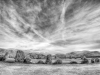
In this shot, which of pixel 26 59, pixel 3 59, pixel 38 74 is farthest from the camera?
pixel 3 59

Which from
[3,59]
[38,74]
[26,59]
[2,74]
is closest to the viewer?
[2,74]

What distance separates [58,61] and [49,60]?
2.80 metres

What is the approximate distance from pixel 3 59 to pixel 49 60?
14959 mm

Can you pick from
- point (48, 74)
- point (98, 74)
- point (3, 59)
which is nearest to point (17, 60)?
point (3, 59)

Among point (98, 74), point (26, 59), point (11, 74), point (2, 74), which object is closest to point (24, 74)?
point (11, 74)

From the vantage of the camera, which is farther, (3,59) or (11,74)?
(3,59)

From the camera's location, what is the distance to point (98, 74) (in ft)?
43.5

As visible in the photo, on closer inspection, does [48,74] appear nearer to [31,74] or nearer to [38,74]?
[38,74]

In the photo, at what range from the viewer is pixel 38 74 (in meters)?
12.8

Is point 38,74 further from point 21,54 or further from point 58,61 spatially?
point 21,54

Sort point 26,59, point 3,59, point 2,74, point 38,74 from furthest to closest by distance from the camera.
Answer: point 3,59 → point 26,59 → point 38,74 → point 2,74

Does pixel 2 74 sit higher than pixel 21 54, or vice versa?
pixel 21 54

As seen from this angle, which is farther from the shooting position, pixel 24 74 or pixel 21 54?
pixel 21 54

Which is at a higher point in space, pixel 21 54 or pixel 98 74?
pixel 21 54
